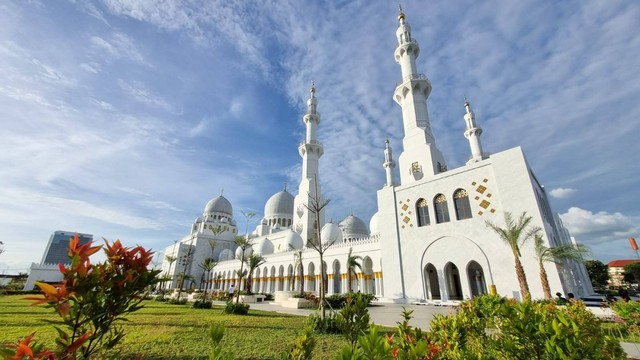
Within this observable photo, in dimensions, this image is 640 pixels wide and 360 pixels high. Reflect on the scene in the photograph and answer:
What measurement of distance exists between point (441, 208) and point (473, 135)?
40.3ft

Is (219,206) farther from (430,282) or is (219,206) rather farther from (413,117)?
(430,282)

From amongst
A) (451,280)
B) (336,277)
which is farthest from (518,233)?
(336,277)

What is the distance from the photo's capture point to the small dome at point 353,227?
121 feet

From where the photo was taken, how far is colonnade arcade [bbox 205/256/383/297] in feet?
86.1

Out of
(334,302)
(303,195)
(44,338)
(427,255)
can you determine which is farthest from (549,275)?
(303,195)

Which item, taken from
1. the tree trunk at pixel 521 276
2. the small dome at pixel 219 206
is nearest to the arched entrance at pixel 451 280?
the tree trunk at pixel 521 276

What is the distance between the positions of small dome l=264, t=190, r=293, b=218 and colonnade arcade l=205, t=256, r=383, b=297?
11890mm

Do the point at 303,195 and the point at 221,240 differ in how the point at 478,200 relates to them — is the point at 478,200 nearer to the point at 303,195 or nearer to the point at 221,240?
the point at 303,195

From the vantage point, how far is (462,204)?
18.9m

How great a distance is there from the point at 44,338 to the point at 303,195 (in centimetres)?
2985

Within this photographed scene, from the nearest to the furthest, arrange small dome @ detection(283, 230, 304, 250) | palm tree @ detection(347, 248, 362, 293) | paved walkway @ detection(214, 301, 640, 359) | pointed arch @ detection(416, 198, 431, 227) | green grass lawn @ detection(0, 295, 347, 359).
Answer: green grass lawn @ detection(0, 295, 347, 359), paved walkway @ detection(214, 301, 640, 359), pointed arch @ detection(416, 198, 431, 227), palm tree @ detection(347, 248, 362, 293), small dome @ detection(283, 230, 304, 250)

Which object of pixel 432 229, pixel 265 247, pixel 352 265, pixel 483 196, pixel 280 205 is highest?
pixel 280 205

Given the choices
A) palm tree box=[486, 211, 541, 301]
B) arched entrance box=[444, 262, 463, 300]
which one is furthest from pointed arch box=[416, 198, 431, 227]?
palm tree box=[486, 211, 541, 301]

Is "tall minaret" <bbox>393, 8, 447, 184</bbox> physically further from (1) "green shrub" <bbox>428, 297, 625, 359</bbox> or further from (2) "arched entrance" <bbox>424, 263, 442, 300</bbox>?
(1) "green shrub" <bbox>428, 297, 625, 359</bbox>
